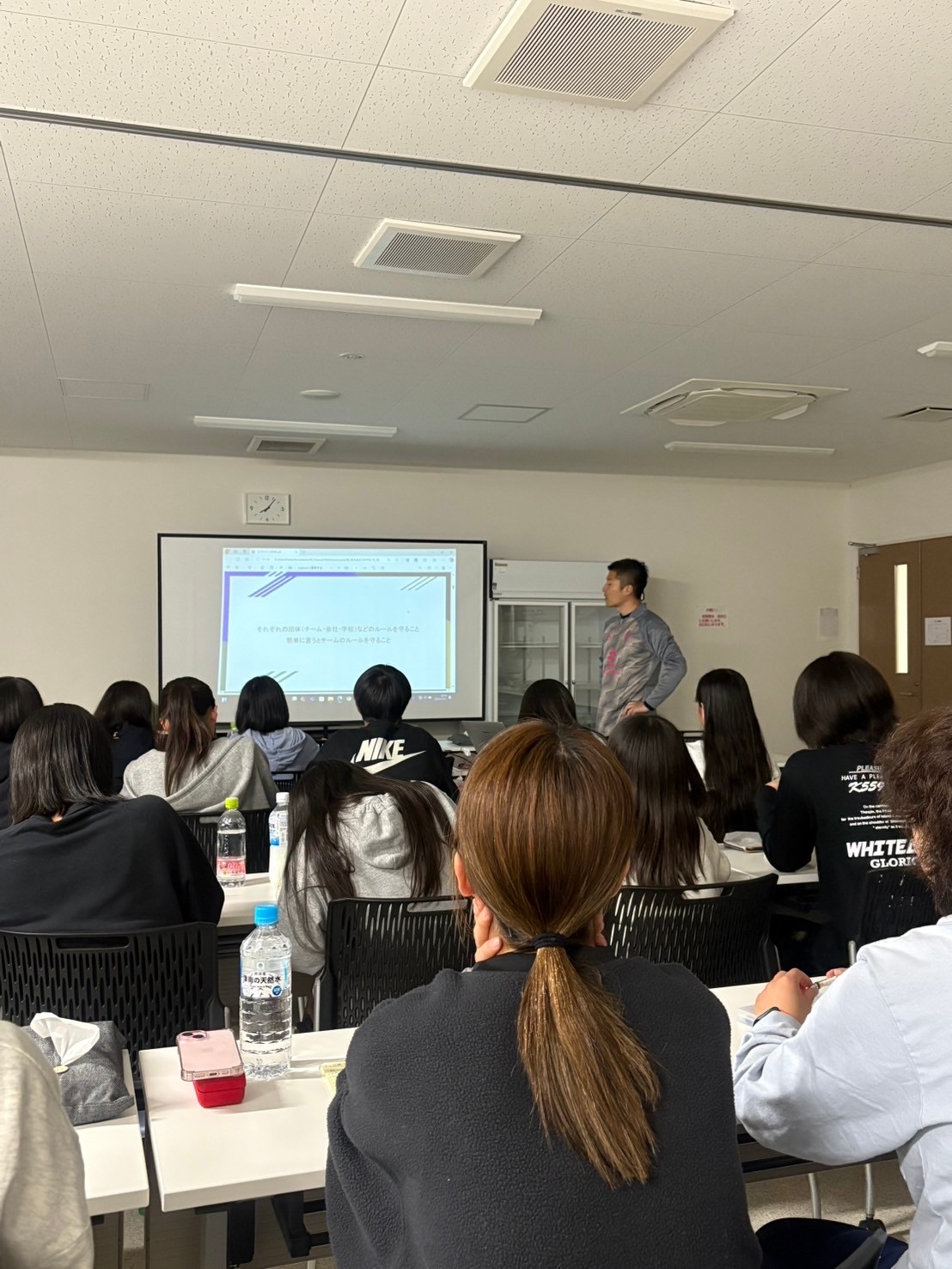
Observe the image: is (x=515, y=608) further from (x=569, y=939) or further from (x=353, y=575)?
(x=569, y=939)

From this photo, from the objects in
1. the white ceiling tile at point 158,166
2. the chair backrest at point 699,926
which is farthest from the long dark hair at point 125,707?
the chair backrest at point 699,926

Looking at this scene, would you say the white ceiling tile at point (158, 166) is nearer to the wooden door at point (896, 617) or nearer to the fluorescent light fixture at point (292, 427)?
the fluorescent light fixture at point (292, 427)

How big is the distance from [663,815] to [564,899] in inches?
67.5

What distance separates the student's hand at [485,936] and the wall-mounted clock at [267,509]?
6.42 m

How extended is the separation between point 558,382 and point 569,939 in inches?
176

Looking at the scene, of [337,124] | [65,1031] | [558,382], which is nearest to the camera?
[65,1031]

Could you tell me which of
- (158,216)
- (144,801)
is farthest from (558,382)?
(144,801)

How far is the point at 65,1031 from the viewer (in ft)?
5.29

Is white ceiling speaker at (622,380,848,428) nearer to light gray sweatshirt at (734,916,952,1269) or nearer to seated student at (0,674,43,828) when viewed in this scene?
seated student at (0,674,43,828)

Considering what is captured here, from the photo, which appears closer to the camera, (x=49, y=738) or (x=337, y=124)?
(x=49, y=738)

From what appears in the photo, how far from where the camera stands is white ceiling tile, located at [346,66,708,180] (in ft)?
8.41

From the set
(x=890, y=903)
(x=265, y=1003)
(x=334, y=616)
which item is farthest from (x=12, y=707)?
(x=334, y=616)

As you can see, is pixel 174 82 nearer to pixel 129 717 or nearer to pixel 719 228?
pixel 719 228

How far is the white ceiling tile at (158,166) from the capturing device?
9.09 ft
